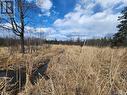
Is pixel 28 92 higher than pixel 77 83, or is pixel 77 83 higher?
pixel 77 83

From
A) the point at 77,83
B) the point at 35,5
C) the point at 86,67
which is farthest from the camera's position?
the point at 35,5

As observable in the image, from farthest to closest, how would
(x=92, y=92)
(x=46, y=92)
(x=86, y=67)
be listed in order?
(x=86, y=67) < (x=46, y=92) < (x=92, y=92)

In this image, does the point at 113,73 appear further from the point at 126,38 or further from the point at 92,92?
the point at 126,38

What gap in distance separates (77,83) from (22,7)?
18526 mm

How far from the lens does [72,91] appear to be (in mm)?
3465

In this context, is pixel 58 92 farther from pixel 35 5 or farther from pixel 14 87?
pixel 35 5

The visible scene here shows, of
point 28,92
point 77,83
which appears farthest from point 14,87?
point 77,83

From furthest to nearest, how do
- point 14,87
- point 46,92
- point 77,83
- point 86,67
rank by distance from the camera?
point 14,87 → point 86,67 → point 46,92 → point 77,83

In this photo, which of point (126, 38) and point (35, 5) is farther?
point (126, 38)

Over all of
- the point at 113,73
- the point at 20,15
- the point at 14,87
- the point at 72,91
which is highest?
the point at 20,15

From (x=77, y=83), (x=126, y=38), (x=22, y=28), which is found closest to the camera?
(x=77, y=83)

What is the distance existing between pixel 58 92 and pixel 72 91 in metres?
0.21

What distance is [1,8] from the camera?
21297 mm

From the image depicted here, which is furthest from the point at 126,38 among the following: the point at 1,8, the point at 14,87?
the point at 14,87
